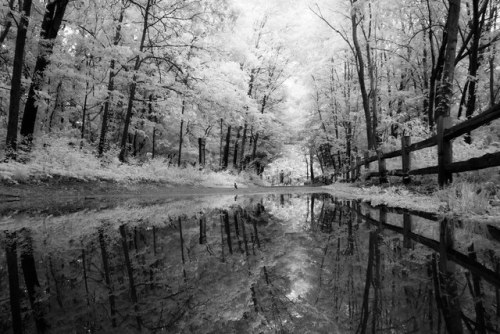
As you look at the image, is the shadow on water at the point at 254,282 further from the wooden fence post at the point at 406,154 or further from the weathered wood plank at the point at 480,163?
the wooden fence post at the point at 406,154

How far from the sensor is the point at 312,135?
102 feet

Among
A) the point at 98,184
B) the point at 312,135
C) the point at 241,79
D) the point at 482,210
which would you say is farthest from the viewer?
the point at 312,135

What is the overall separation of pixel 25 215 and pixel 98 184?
196 inches

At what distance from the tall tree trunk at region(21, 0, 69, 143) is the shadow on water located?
944cm

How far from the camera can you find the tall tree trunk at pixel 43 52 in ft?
37.1

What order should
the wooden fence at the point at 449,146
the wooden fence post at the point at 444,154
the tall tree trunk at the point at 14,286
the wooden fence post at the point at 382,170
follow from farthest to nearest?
the wooden fence post at the point at 382,170 → the wooden fence post at the point at 444,154 → the wooden fence at the point at 449,146 → the tall tree trunk at the point at 14,286

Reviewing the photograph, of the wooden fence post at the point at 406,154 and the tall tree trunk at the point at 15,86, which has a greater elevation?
the tall tree trunk at the point at 15,86

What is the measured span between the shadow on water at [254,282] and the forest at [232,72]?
2786 mm

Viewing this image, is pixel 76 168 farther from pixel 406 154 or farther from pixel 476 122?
pixel 476 122

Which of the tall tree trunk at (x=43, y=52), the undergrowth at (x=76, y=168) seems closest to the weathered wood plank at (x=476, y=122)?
the undergrowth at (x=76, y=168)

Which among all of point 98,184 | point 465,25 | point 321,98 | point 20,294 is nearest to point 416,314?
point 20,294

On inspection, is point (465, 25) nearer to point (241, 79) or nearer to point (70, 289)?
point (241, 79)

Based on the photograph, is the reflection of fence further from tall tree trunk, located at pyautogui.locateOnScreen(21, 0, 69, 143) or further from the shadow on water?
tall tree trunk, located at pyautogui.locateOnScreen(21, 0, 69, 143)

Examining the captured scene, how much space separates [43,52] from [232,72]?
369 inches
